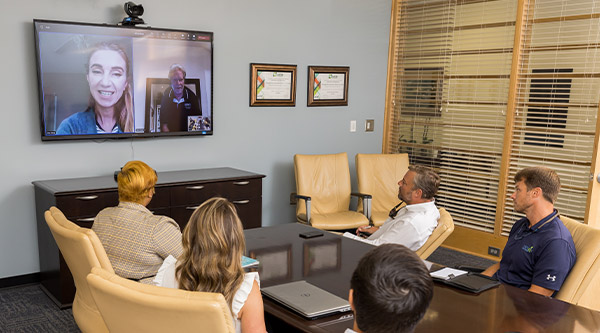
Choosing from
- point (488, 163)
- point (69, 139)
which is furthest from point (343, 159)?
point (69, 139)

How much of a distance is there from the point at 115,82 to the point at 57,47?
48 cm

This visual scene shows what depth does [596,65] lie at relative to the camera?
442cm

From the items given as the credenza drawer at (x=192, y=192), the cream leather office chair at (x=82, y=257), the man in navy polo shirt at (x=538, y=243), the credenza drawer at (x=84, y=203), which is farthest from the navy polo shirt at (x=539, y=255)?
the credenza drawer at (x=84, y=203)

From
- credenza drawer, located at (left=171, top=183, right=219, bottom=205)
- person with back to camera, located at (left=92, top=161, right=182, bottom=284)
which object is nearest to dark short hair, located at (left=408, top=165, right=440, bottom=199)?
person with back to camera, located at (left=92, top=161, right=182, bottom=284)

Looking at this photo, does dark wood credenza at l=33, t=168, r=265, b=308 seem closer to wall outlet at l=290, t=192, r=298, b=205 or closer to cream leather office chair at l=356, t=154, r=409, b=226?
wall outlet at l=290, t=192, r=298, b=205

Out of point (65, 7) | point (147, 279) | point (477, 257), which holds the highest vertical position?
point (65, 7)

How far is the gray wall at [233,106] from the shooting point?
3861 mm

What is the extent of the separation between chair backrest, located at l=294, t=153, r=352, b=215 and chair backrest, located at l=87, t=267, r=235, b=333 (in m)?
3.31

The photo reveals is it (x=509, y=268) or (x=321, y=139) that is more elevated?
(x=321, y=139)

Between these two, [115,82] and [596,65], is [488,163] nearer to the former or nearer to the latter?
[596,65]

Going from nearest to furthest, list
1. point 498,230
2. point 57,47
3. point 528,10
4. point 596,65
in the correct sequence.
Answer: point 57,47, point 596,65, point 528,10, point 498,230

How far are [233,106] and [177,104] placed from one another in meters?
0.58

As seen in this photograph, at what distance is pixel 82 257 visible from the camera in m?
2.23

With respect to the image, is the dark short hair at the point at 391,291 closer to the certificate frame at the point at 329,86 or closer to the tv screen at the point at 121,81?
the tv screen at the point at 121,81
